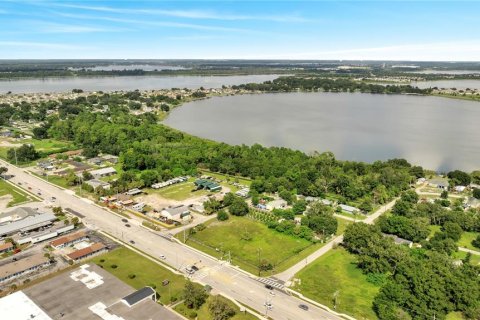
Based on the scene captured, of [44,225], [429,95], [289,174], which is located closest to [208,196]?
[289,174]

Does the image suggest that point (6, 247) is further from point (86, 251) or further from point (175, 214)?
point (175, 214)

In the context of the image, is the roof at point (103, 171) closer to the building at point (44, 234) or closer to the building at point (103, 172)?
the building at point (103, 172)

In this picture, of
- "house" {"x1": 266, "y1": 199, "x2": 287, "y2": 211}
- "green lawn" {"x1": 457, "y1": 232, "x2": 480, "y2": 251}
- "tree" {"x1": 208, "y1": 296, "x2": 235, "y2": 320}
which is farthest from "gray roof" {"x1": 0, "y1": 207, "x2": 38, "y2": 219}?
"green lawn" {"x1": 457, "y1": 232, "x2": 480, "y2": 251}

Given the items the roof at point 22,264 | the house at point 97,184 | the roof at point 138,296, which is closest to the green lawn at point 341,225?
the roof at point 138,296

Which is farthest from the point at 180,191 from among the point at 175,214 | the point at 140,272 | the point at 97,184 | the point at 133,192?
Answer: the point at 140,272

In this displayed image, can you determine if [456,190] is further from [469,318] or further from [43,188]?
[43,188]
